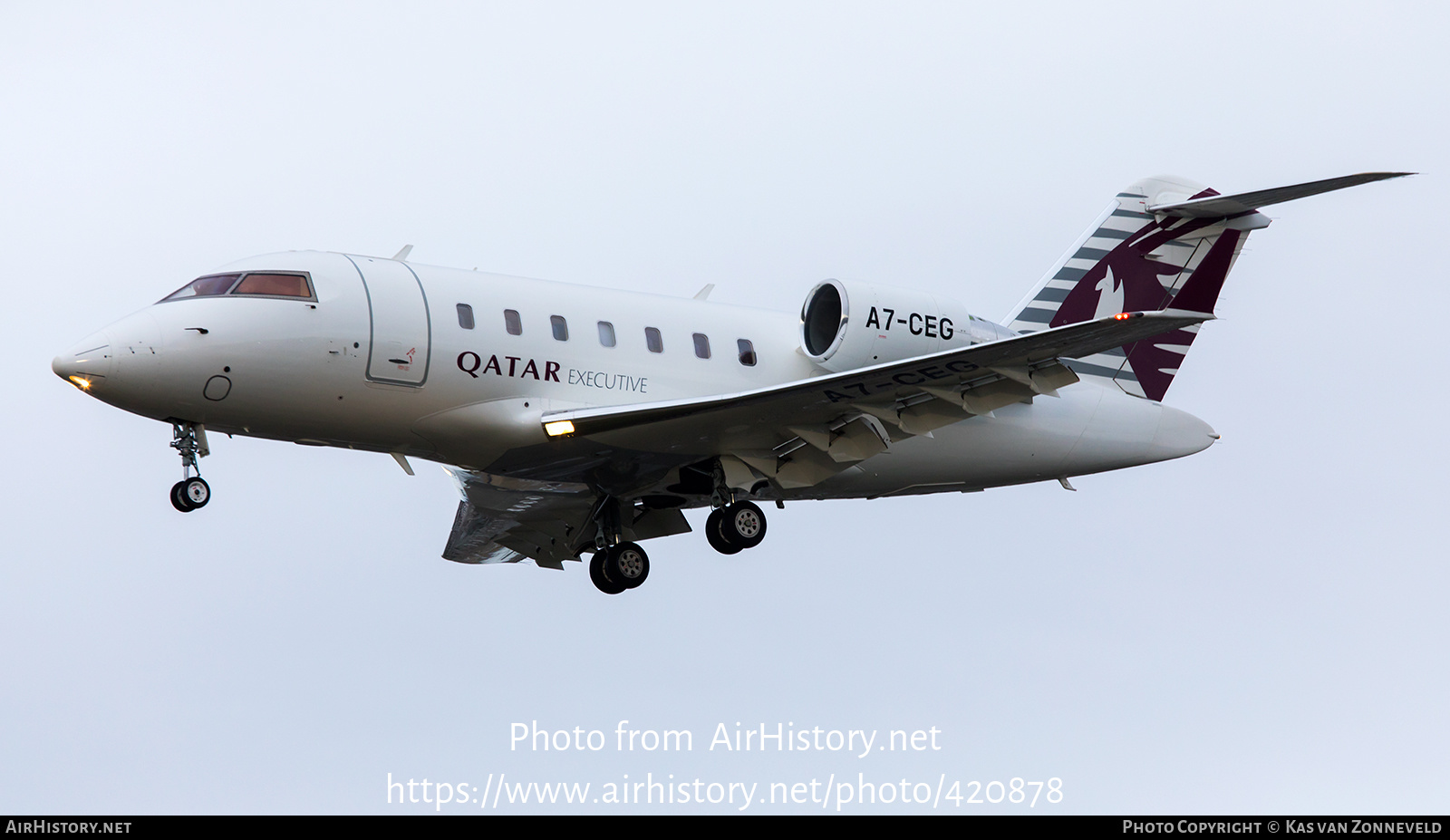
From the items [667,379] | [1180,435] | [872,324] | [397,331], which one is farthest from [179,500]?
[1180,435]

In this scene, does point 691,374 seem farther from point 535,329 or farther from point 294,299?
point 294,299

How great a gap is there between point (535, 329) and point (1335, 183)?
29.8ft

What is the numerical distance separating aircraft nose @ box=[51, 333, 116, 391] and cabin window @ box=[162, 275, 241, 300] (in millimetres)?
1145

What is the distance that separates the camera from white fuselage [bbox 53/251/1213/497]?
16750mm

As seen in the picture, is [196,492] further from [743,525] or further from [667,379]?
[743,525]

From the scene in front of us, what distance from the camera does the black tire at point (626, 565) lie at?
68.8 ft

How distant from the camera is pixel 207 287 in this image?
17328mm

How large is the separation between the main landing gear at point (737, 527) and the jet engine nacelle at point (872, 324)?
2.08 meters

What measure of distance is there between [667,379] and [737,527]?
2.08 meters

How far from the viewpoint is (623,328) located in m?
19.1

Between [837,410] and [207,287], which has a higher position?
[207,287]

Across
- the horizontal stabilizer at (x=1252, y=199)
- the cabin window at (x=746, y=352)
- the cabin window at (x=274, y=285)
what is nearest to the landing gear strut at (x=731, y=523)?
the cabin window at (x=746, y=352)

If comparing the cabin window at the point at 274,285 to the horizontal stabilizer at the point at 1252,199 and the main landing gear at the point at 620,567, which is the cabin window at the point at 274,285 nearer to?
the main landing gear at the point at 620,567

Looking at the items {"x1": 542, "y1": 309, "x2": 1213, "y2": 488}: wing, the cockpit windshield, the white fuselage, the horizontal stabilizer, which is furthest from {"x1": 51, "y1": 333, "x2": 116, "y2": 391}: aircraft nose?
the horizontal stabilizer
